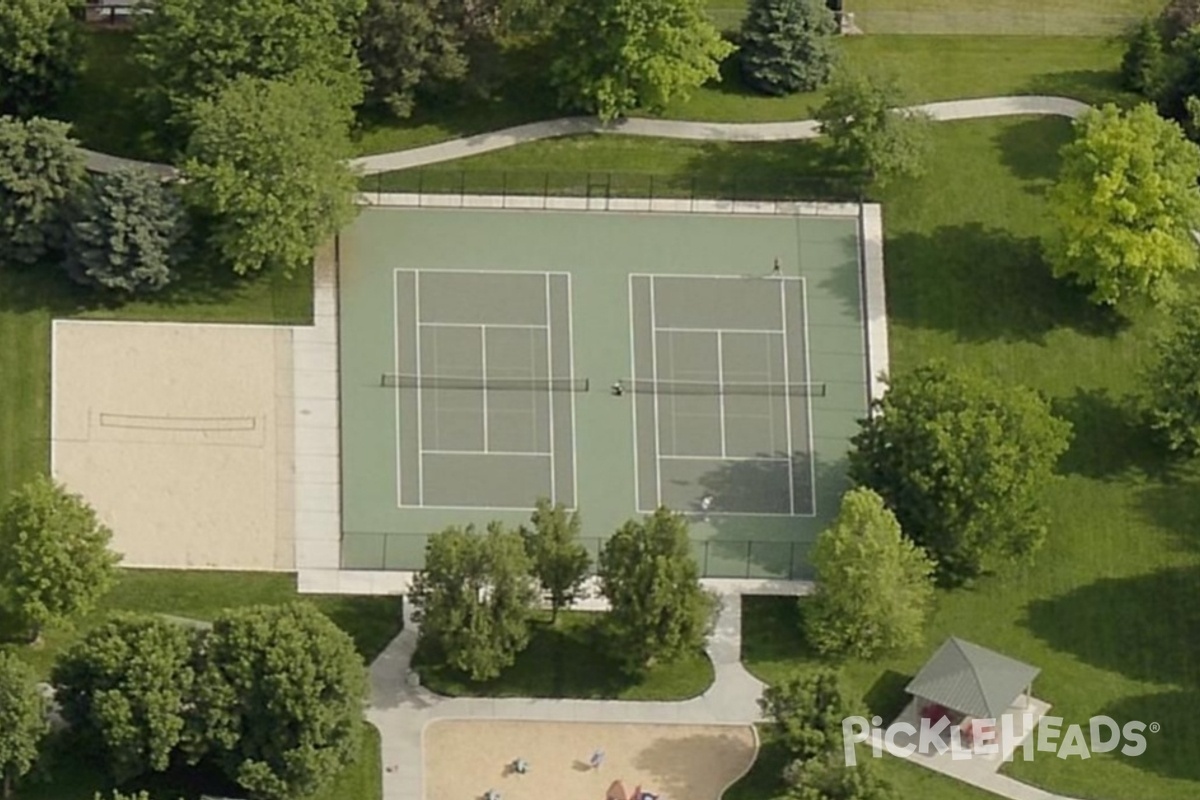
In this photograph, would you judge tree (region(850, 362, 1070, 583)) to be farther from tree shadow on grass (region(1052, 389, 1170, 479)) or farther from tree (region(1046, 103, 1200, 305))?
tree (region(1046, 103, 1200, 305))

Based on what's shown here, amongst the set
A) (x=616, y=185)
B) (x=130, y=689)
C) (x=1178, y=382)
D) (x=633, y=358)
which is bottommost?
(x=130, y=689)

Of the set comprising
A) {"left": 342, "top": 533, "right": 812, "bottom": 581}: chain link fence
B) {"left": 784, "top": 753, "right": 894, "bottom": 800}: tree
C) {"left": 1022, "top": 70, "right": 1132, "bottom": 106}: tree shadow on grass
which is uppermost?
{"left": 1022, "top": 70, "right": 1132, "bottom": 106}: tree shadow on grass

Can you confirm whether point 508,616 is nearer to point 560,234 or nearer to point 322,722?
point 322,722

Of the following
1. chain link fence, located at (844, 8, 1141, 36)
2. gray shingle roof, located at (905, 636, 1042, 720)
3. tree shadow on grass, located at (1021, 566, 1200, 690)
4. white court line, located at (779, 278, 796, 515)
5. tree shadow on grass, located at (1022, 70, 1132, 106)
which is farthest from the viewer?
chain link fence, located at (844, 8, 1141, 36)

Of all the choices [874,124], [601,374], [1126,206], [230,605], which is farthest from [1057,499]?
[230,605]

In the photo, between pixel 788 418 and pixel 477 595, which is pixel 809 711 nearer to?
pixel 477 595


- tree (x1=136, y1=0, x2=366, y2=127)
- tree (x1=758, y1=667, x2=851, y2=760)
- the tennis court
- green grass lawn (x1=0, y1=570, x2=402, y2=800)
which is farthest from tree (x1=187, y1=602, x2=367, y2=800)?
tree (x1=136, y1=0, x2=366, y2=127)
